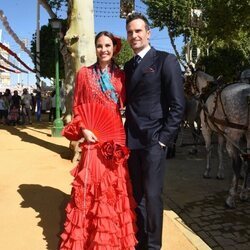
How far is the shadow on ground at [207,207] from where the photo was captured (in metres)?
5.42

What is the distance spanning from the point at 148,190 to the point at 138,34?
4.82 feet

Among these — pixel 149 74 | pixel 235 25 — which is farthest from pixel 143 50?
pixel 235 25

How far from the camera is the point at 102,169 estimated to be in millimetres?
3922

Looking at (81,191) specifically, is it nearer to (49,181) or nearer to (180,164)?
(49,181)

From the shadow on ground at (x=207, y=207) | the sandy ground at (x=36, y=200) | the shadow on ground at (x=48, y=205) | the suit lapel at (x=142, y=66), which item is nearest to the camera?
the suit lapel at (x=142, y=66)

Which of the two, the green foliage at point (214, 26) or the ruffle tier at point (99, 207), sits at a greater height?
the green foliage at point (214, 26)

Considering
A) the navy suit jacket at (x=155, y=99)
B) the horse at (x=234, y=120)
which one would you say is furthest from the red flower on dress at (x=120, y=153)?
the horse at (x=234, y=120)

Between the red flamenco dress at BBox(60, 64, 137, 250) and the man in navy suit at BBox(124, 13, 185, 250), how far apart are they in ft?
0.47

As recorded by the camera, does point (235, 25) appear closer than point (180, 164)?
No

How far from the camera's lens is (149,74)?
3766mm

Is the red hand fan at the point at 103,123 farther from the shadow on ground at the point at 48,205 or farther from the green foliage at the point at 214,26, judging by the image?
the green foliage at the point at 214,26

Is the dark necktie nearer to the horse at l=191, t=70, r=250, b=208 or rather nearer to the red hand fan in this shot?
the red hand fan

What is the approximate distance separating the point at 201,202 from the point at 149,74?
3.77 meters

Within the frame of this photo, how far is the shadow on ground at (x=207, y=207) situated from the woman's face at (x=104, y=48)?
2791 millimetres
